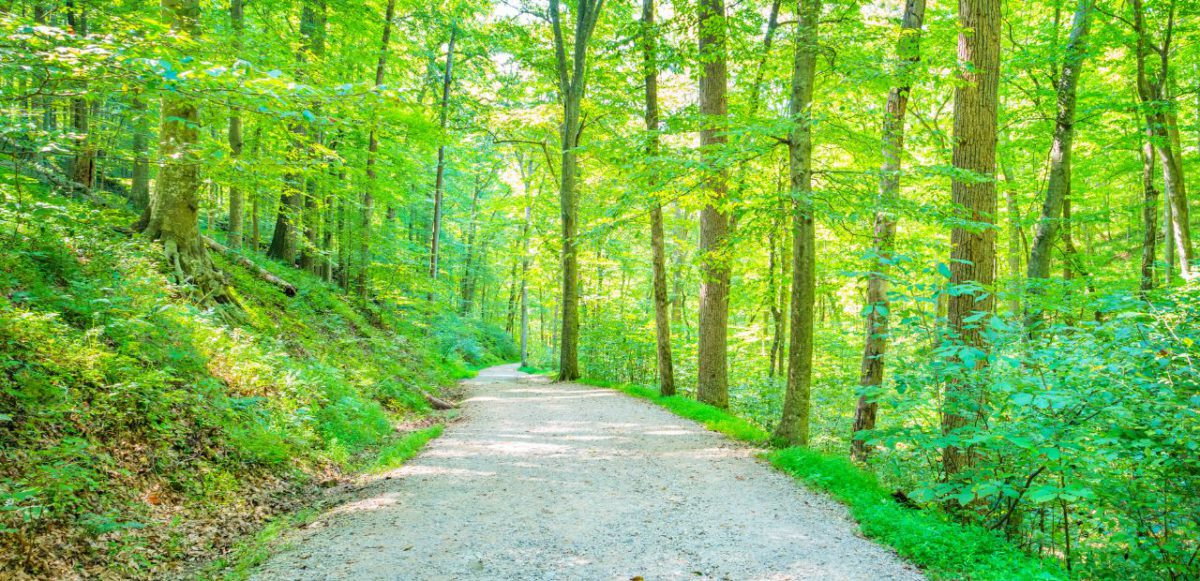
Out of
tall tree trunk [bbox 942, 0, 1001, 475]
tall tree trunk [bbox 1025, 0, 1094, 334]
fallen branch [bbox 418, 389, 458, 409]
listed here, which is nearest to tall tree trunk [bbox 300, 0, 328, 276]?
fallen branch [bbox 418, 389, 458, 409]

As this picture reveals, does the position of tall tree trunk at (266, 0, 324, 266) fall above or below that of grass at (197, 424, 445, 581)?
above

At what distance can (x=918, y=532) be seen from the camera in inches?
168

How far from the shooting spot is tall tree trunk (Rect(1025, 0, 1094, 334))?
9.77 m

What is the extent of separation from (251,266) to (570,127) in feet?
25.6

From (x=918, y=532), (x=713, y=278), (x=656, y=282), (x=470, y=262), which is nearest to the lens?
(x=918, y=532)

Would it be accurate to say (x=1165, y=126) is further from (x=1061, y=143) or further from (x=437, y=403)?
(x=437, y=403)

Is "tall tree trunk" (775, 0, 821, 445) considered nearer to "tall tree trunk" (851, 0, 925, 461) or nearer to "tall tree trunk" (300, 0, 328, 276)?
"tall tree trunk" (851, 0, 925, 461)

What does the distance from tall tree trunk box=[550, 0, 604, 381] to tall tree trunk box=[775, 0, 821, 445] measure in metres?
6.75

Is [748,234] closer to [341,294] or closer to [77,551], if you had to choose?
[77,551]

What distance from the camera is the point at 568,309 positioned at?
14398mm

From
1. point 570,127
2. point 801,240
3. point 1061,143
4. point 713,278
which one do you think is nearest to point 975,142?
point 801,240

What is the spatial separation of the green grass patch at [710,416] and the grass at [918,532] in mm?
1262

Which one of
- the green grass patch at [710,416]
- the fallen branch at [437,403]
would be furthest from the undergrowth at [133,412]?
the green grass patch at [710,416]

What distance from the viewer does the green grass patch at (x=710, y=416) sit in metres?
8.02
